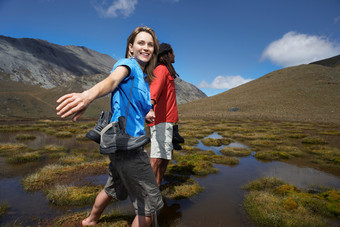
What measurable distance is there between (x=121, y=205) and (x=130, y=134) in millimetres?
2621

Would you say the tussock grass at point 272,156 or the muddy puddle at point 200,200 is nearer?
the muddy puddle at point 200,200

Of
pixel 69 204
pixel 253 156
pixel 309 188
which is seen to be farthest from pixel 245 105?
pixel 69 204

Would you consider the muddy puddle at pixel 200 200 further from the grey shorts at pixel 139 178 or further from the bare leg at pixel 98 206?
the grey shorts at pixel 139 178

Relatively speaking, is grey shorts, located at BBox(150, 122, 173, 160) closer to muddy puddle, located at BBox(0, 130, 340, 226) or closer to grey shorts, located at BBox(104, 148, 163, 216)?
muddy puddle, located at BBox(0, 130, 340, 226)

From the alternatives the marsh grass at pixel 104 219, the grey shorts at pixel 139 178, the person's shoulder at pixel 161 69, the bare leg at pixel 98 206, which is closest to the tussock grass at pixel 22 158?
the marsh grass at pixel 104 219

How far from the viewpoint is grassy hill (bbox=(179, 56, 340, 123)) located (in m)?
44.0

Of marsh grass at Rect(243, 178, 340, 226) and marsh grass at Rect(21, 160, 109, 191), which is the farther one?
marsh grass at Rect(21, 160, 109, 191)

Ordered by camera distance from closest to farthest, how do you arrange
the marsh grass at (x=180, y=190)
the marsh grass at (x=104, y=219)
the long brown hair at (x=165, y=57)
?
the marsh grass at (x=104, y=219), the long brown hair at (x=165, y=57), the marsh grass at (x=180, y=190)

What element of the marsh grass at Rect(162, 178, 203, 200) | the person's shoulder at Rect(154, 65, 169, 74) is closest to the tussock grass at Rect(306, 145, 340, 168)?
the marsh grass at Rect(162, 178, 203, 200)

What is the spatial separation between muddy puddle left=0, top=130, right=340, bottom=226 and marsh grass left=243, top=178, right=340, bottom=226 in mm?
302

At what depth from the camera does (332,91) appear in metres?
60.4

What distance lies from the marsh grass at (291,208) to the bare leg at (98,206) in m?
2.92

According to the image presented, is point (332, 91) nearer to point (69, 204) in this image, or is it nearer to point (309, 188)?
point (309, 188)

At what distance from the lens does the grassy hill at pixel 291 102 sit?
1734 inches
